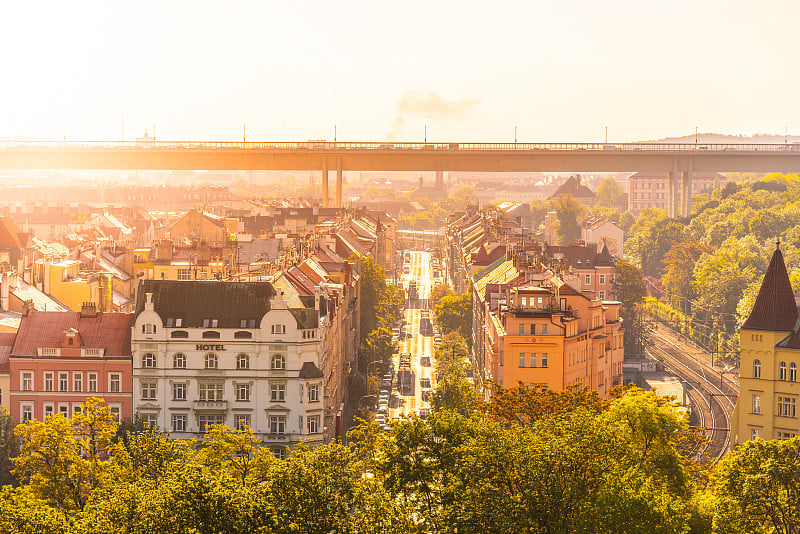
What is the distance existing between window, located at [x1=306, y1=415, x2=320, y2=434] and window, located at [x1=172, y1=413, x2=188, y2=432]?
263 inches

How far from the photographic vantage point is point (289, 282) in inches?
3241

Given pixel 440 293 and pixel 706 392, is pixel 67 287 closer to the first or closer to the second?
pixel 706 392

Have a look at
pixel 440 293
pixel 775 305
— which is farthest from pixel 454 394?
pixel 440 293

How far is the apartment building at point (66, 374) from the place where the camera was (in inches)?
2884

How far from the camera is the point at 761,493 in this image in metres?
51.7

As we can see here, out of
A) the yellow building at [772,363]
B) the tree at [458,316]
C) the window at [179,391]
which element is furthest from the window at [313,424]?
the tree at [458,316]

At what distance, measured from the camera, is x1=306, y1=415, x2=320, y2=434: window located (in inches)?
2826

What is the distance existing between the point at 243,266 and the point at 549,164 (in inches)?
3821

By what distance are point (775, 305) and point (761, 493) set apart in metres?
25.5

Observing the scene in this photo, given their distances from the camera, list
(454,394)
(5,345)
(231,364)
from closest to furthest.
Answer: (231,364) → (5,345) → (454,394)

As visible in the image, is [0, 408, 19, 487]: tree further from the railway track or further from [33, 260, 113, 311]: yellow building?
the railway track

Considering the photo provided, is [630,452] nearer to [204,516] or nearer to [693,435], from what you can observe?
[693,435]

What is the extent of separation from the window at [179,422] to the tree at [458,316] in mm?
53339

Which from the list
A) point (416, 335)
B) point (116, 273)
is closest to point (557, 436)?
point (116, 273)
